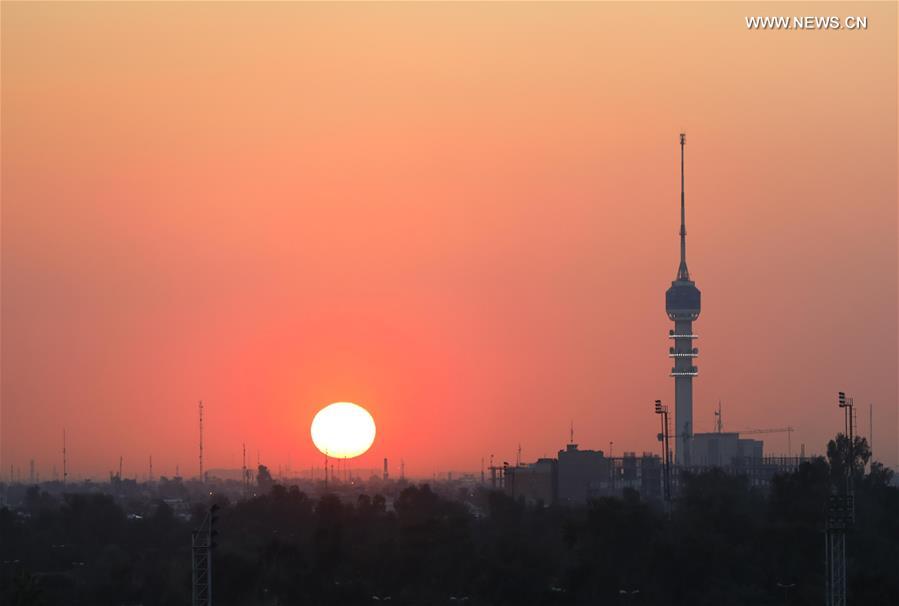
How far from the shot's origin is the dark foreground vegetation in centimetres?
9556

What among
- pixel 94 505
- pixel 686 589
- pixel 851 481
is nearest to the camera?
pixel 686 589

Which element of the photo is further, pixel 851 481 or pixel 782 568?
pixel 851 481

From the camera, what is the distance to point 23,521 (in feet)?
487

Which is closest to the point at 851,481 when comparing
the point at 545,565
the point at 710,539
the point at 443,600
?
the point at 710,539

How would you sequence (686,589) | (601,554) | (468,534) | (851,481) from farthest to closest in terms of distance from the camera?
(851,481) → (468,534) → (601,554) → (686,589)

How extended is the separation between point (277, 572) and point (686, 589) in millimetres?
24015

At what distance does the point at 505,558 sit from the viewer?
343 ft

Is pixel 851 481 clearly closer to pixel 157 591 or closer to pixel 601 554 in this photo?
pixel 601 554

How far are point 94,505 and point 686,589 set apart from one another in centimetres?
6551

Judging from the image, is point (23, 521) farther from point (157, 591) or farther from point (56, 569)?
point (157, 591)

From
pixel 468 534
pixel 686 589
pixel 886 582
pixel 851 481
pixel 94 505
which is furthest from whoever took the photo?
pixel 94 505

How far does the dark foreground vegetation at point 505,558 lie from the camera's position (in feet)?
314

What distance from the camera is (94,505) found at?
480 feet

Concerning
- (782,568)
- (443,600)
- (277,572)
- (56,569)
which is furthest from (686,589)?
(56,569)
